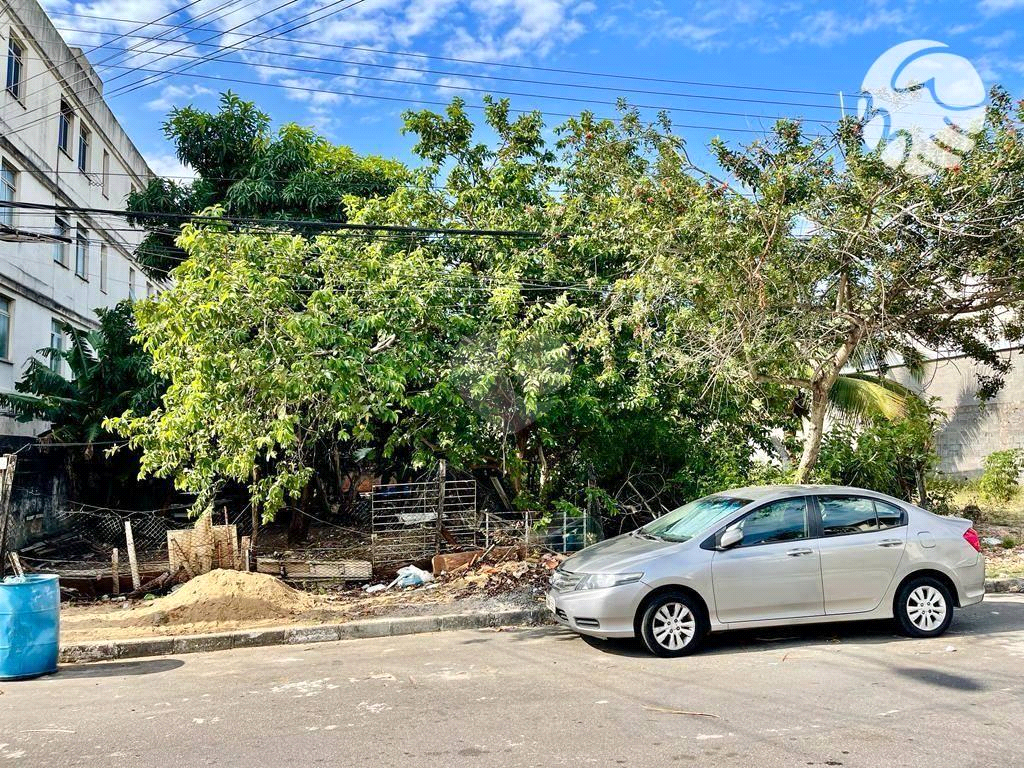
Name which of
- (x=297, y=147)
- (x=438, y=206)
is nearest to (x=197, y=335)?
(x=438, y=206)

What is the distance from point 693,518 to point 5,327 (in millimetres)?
17467

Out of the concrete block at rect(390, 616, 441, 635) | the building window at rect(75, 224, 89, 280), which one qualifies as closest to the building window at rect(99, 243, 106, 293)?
the building window at rect(75, 224, 89, 280)

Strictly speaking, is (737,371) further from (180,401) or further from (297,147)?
(297,147)

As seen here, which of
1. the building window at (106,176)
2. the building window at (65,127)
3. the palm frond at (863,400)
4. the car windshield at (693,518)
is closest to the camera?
the car windshield at (693,518)

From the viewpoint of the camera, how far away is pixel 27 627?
707 cm

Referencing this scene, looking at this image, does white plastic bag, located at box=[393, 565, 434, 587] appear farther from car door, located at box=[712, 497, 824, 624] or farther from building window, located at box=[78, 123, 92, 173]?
building window, located at box=[78, 123, 92, 173]

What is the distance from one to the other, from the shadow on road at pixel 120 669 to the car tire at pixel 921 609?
6.91m

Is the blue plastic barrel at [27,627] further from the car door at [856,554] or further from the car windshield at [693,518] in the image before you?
the car door at [856,554]

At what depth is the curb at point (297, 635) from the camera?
8156 millimetres

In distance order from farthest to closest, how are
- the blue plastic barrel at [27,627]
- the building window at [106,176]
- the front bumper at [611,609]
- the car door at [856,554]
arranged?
the building window at [106,176], the car door at [856,554], the front bumper at [611,609], the blue plastic barrel at [27,627]

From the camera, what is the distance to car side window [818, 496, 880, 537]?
25.4 ft

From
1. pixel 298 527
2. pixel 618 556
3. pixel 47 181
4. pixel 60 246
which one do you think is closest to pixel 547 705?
pixel 618 556

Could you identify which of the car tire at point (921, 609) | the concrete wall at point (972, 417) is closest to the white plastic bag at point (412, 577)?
→ the car tire at point (921, 609)

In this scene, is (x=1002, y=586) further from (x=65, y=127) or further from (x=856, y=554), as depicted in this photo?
(x=65, y=127)
